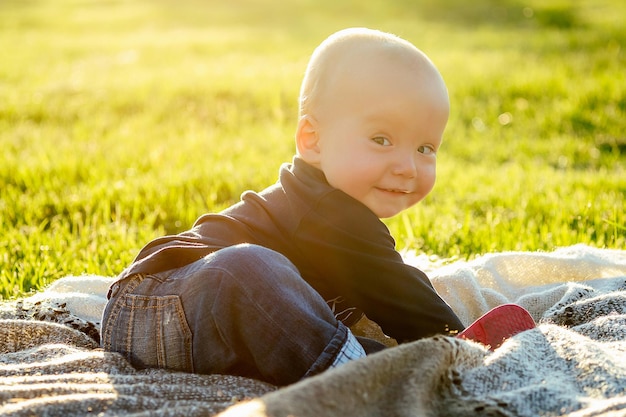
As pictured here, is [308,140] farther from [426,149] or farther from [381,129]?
[426,149]

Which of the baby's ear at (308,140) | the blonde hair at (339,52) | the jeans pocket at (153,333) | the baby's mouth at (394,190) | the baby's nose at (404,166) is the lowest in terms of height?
the jeans pocket at (153,333)

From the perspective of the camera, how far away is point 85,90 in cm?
917

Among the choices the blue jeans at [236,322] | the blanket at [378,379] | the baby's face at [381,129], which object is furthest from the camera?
the baby's face at [381,129]

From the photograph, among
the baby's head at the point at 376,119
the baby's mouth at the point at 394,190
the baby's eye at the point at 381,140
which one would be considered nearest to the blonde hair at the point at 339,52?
the baby's head at the point at 376,119

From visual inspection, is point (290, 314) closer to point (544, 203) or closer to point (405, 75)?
point (405, 75)

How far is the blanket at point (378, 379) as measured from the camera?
181 cm

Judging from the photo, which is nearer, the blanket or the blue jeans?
the blanket

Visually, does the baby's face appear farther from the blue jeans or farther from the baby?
the blue jeans

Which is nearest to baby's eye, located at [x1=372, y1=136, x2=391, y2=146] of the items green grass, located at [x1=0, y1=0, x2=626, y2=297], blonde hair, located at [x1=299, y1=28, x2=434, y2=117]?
blonde hair, located at [x1=299, y1=28, x2=434, y2=117]

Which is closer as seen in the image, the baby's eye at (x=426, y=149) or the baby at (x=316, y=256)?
the baby at (x=316, y=256)

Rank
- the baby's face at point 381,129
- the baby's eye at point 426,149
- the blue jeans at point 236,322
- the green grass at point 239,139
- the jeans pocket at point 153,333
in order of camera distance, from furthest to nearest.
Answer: the green grass at point 239,139 < the baby's eye at point 426,149 < the baby's face at point 381,129 < the jeans pocket at point 153,333 < the blue jeans at point 236,322

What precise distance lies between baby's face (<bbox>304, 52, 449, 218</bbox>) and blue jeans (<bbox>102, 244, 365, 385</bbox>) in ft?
1.75

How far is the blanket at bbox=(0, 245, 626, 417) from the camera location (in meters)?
1.81

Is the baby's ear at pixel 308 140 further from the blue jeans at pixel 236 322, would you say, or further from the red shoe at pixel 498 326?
the red shoe at pixel 498 326
